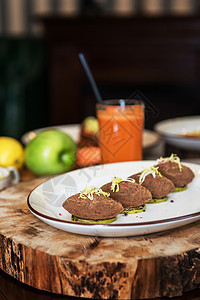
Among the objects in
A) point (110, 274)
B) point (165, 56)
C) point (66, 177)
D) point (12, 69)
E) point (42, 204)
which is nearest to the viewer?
point (110, 274)

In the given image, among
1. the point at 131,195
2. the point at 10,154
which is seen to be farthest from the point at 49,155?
the point at 131,195

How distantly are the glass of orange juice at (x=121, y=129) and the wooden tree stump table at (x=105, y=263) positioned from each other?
0.54 meters

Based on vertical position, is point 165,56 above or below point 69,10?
below

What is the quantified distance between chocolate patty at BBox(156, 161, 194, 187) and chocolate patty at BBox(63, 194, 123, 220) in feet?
0.75

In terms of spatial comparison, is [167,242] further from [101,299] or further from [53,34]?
[53,34]

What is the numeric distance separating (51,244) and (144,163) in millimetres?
438

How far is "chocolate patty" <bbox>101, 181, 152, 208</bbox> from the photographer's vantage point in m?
0.87

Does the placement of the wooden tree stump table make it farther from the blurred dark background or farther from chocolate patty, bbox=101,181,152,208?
the blurred dark background

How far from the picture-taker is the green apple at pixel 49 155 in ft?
4.28

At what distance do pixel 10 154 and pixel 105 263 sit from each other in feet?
2.26

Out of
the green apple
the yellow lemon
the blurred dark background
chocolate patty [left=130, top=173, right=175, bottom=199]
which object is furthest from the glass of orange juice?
the blurred dark background

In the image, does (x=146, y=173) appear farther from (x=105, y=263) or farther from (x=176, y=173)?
(x=105, y=263)

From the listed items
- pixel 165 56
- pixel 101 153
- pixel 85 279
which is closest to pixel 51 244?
pixel 85 279

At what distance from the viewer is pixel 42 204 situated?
2.93ft
